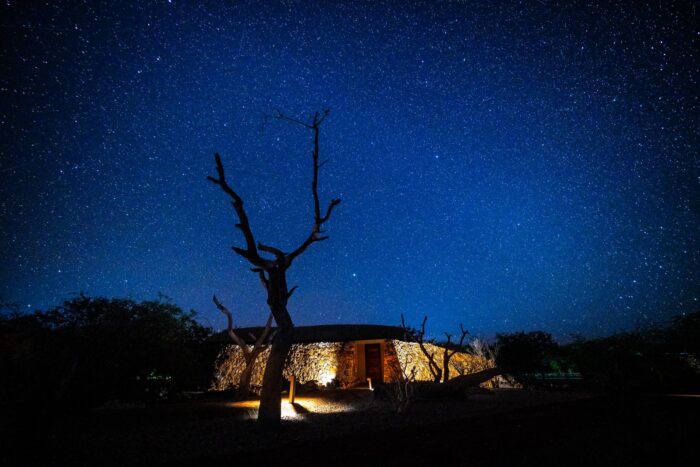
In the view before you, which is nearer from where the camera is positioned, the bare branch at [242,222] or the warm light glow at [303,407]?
the bare branch at [242,222]

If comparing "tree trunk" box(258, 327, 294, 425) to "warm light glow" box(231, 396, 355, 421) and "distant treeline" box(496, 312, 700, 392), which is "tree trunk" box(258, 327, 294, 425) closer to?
"warm light glow" box(231, 396, 355, 421)

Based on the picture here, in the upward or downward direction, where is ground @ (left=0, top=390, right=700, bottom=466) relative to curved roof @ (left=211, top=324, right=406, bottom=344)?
downward

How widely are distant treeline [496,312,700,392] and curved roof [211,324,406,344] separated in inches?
285

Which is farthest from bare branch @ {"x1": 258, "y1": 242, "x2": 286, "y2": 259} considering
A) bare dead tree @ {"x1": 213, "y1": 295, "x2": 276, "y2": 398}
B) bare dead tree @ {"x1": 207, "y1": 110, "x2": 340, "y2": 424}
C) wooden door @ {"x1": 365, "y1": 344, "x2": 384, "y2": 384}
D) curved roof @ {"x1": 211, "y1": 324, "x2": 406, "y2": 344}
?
wooden door @ {"x1": 365, "y1": 344, "x2": 384, "y2": 384}

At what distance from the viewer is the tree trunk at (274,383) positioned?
328 inches

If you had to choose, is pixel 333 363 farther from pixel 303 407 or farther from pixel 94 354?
pixel 94 354

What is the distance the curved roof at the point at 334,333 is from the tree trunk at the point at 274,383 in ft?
41.0

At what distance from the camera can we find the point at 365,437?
700cm

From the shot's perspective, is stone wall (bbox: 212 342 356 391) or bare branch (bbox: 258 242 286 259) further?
stone wall (bbox: 212 342 356 391)

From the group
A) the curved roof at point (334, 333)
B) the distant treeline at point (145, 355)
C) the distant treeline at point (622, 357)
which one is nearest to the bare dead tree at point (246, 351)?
the distant treeline at point (145, 355)

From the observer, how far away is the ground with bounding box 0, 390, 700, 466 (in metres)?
5.12

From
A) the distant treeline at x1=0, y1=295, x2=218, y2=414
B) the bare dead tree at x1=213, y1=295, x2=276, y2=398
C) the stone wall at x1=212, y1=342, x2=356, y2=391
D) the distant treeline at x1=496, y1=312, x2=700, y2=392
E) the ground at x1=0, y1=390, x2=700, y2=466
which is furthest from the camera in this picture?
the stone wall at x1=212, y1=342, x2=356, y2=391

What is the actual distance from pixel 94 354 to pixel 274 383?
6090 millimetres

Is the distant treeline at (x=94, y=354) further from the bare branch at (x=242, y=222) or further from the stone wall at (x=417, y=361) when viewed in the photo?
the stone wall at (x=417, y=361)
